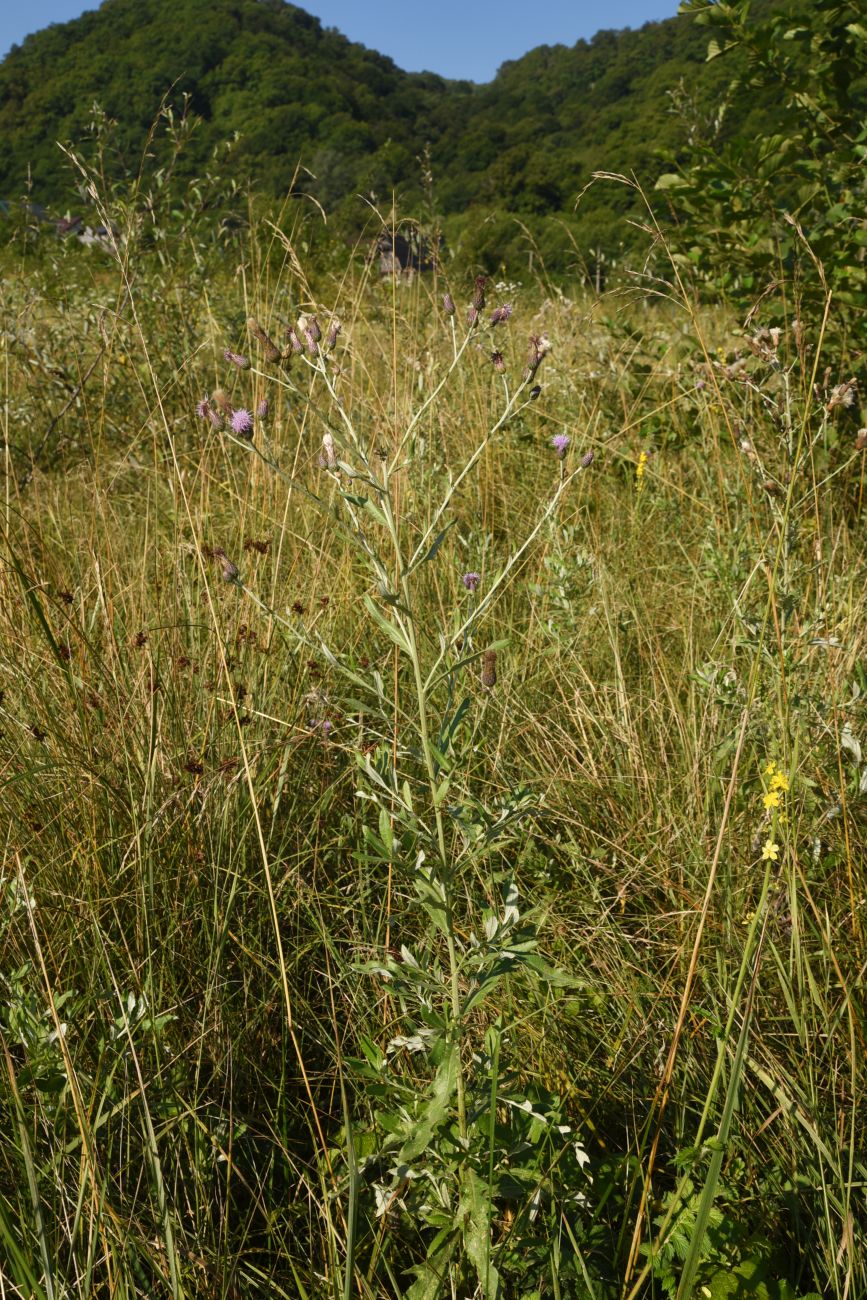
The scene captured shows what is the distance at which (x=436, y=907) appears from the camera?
1190 mm

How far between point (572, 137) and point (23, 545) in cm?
1829

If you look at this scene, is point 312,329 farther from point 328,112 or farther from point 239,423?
point 328,112

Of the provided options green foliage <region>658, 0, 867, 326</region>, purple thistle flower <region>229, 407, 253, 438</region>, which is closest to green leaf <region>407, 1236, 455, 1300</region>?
purple thistle flower <region>229, 407, 253, 438</region>

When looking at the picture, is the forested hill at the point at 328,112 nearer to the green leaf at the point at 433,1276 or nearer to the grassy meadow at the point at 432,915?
the grassy meadow at the point at 432,915

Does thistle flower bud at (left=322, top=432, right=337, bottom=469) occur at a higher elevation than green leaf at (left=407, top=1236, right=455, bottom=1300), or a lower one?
higher

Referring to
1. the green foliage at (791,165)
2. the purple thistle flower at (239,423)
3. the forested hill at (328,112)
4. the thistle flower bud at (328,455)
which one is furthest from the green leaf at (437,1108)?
the green foliage at (791,165)

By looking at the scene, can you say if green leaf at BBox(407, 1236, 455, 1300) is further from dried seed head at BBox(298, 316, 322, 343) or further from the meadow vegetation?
dried seed head at BBox(298, 316, 322, 343)

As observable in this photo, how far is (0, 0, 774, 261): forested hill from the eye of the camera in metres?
7.76

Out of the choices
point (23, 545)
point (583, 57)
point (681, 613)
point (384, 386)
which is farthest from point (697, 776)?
point (583, 57)

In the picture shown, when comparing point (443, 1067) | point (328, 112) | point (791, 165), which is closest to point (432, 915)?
point (443, 1067)

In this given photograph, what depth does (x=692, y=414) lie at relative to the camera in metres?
3.72

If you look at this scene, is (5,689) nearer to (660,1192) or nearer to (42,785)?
(42,785)

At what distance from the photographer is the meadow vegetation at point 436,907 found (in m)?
1.20

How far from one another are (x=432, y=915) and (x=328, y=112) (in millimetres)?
19026
